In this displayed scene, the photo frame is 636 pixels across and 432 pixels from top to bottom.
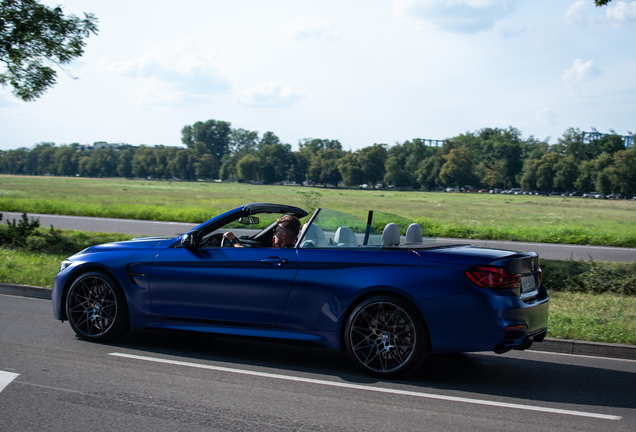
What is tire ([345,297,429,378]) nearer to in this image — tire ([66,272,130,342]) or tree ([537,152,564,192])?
tire ([66,272,130,342])

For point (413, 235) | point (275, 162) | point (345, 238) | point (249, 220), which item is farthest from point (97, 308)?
point (275, 162)

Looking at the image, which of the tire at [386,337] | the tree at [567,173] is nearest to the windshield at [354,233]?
the tire at [386,337]

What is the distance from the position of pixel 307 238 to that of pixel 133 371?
1.90 m

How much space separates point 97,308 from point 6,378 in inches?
52.5

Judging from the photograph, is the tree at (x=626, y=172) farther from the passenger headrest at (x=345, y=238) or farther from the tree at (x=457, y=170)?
the passenger headrest at (x=345, y=238)

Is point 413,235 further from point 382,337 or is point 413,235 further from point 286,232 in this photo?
point 286,232

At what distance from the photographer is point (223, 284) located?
17.1 feet

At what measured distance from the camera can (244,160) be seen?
554 ft

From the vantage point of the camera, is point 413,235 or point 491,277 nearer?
point 491,277

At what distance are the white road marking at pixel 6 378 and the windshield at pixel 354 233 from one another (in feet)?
8.53

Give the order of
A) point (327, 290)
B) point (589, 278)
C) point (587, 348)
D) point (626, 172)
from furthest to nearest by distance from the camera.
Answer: point (626, 172)
point (589, 278)
point (587, 348)
point (327, 290)

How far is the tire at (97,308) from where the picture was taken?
18.4 feet

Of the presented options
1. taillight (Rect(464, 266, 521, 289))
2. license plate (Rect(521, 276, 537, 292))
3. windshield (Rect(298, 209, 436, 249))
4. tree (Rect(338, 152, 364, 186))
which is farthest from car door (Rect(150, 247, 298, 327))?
tree (Rect(338, 152, 364, 186))

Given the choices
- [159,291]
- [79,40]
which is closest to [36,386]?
[159,291]
